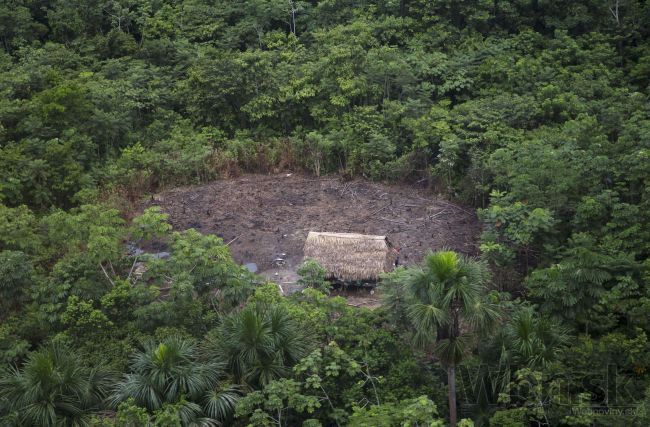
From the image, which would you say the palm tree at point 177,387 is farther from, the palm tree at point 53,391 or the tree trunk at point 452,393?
the tree trunk at point 452,393

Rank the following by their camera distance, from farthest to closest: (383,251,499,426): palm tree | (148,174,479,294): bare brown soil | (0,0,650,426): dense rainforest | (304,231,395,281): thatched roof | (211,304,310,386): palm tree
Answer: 1. (148,174,479,294): bare brown soil
2. (304,231,395,281): thatched roof
3. (211,304,310,386): palm tree
4. (0,0,650,426): dense rainforest
5. (383,251,499,426): palm tree

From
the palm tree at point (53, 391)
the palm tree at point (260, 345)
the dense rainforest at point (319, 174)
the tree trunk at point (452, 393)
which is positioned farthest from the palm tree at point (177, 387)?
the tree trunk at point (452, 393)

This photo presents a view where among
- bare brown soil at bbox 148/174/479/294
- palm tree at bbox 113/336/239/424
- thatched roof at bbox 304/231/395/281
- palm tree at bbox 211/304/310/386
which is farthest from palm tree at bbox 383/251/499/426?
bare brown soil at bbox 148/174/479/294

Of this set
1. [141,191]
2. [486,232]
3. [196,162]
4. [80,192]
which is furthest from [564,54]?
[80,192]

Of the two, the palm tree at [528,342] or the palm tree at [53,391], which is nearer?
the palm tree at [53,391]

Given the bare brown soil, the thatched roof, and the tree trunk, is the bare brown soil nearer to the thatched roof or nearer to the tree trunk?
the thatched roof

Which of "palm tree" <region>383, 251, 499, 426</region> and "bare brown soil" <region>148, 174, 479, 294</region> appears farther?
"bare brown soil" <region>148, 174, 479, 294</region>

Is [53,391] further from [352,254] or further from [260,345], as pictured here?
[352,254]
